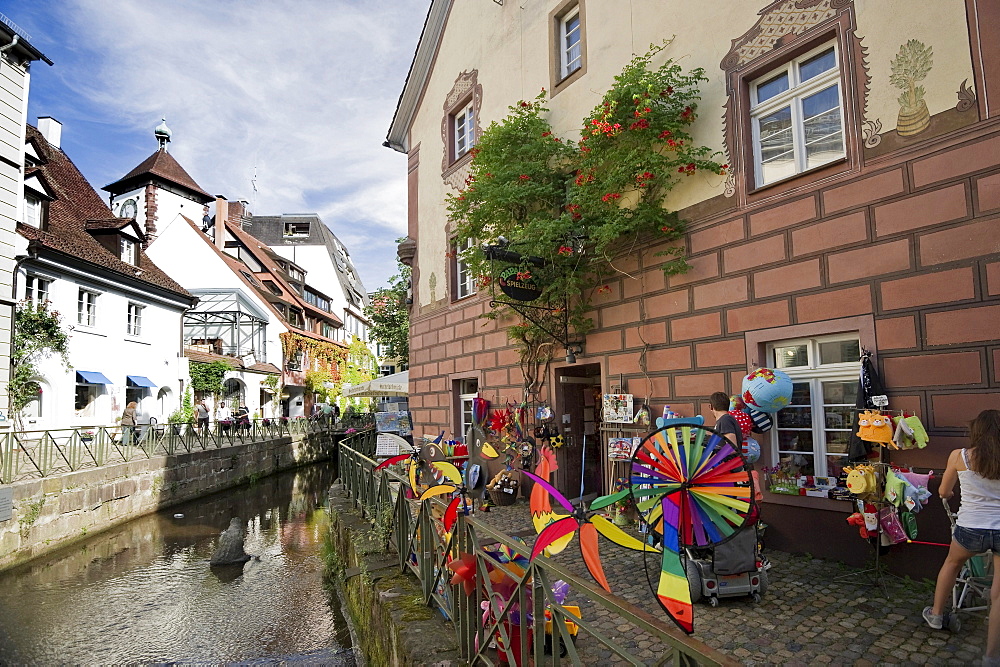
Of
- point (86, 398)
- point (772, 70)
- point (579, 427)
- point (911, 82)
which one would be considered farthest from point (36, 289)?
point (911, 82)

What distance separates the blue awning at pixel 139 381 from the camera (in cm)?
2061

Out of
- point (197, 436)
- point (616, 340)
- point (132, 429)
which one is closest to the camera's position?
point (616, 340)

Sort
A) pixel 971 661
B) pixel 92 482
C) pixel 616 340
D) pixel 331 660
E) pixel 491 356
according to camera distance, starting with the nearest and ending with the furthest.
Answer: pixel 971 661
pixel 331 660
pixel 616 340
pixel 491 356
pixel 92 482

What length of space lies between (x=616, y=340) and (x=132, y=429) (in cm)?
1293

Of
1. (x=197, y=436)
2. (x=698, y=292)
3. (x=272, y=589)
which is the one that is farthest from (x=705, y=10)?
(x=197, y=436)

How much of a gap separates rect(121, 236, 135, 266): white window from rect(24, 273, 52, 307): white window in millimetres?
4405

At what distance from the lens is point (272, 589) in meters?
8.98

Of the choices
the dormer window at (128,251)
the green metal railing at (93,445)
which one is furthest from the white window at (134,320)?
the green metal railing at (93,445)

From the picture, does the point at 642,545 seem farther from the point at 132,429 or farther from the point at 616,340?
the point at 132,429

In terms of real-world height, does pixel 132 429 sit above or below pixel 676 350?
below

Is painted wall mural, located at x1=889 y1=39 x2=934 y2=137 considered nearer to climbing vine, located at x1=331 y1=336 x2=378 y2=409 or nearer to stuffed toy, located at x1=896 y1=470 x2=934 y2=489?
stuffed toy, located at x1=896 y1=470 x2=934 y2=489

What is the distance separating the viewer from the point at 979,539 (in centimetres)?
379

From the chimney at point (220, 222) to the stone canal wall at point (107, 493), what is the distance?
18.3 metres

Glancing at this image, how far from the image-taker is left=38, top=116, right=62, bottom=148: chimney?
886 inches
